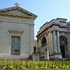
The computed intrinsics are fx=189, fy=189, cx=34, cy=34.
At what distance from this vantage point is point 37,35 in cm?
4759

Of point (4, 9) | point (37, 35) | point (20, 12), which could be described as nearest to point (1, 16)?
point (4, 9)

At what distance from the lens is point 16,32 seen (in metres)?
28.5

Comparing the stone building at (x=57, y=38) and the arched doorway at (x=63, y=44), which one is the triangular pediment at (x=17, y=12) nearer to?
the stone building at (x=57, y=38)

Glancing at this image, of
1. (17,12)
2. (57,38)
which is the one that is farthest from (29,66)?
(57,38)

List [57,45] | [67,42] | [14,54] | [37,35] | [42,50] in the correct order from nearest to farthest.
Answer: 1. [14,54]
2. [57,45]
3. [67,42]
4. [42,50]
5. [37,35]

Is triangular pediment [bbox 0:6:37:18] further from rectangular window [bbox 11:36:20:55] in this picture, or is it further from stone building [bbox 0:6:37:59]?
rectangular window [bbox 11:36:20:55]

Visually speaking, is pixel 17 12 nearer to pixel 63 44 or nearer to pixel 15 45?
pixel 15 45

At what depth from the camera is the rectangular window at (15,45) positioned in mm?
28219

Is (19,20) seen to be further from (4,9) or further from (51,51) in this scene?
(51,51)

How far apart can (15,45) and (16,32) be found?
196 cm

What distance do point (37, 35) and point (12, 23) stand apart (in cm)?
1926

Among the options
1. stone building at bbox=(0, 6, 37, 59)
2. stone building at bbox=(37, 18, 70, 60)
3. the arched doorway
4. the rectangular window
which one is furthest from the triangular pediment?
the arched doorway

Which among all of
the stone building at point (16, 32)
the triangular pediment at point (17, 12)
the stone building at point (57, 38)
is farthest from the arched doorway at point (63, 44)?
the triangular pediment at point (17, 12)

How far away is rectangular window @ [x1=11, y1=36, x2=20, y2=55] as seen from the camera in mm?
28219
